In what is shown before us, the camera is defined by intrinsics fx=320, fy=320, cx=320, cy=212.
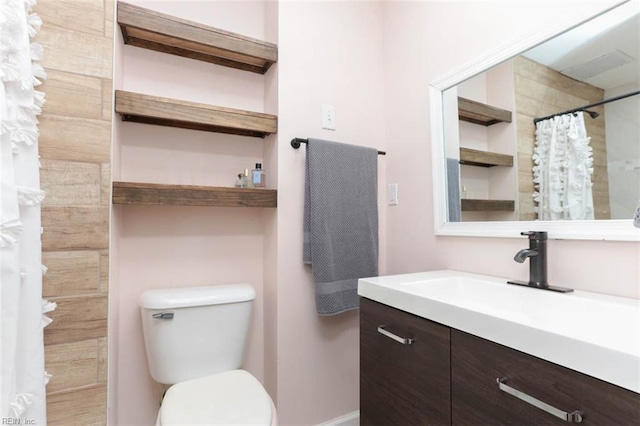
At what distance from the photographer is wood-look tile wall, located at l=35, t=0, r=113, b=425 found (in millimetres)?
994

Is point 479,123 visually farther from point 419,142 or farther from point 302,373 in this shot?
point 302,373

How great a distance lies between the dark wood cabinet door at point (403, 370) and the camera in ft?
2.67

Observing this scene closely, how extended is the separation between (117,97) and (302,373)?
1.39 metres

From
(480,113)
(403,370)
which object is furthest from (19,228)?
(480,113)

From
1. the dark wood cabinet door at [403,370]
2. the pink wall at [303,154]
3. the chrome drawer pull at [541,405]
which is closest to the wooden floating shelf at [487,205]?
the pink wall at [303,154]

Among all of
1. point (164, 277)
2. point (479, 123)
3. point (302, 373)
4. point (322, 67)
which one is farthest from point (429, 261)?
point (164, 277)

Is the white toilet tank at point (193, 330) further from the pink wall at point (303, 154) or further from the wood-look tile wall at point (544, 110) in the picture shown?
the wood-look tile wall at point (544, 110)

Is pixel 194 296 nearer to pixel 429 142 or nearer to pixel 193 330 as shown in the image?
pixel 193 330

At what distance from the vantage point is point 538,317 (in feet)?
2.38

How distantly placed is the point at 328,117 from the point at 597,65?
1010 millimetres

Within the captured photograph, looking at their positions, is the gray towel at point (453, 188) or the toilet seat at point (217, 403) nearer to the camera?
the toilet seat at point (217, 403)

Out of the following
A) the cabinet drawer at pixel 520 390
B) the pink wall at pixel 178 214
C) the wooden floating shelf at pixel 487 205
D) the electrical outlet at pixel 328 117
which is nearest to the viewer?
the cabinet drawer at pixel 520 390

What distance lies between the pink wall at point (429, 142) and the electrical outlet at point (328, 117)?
0.33 metres

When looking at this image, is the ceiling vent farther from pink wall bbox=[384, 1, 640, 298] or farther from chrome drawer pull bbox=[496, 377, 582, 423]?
chrome drawer pull bbox=[496, 377, 582, 423]
